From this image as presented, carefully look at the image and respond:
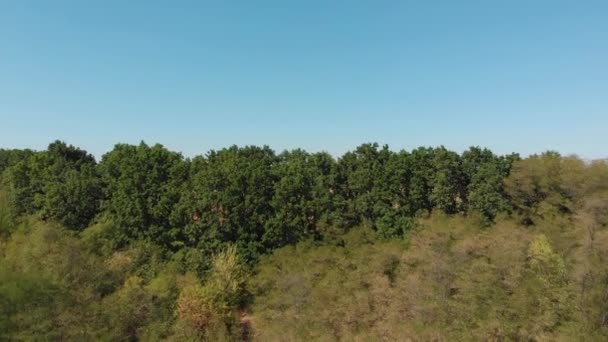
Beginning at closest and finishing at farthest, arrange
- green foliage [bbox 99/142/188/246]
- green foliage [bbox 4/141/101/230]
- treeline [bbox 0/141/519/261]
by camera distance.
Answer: treeline [bbox 0/141/519/261], green foliage [bbox 99/142/188/246], green foliage [bbox 4/141/101/230]

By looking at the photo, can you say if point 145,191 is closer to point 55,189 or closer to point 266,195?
point 55,189

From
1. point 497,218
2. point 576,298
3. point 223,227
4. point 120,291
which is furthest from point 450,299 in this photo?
point 120,291

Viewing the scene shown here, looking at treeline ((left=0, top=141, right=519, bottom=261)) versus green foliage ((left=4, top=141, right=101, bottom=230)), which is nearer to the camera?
treeline ((left=0, top=141, right=519, bottom=261))

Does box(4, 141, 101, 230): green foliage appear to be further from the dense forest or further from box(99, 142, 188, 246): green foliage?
box(99, 142, 188, 246): green foliage

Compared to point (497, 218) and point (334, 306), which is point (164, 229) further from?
point (497, 218)

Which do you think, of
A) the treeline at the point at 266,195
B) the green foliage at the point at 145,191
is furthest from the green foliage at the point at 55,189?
the green foliage at the point at 145,191

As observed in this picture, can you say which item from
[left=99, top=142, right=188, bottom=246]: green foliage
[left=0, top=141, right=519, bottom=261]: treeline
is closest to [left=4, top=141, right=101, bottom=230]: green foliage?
[left=0, top=141, right=519, bottom=261]: treeline

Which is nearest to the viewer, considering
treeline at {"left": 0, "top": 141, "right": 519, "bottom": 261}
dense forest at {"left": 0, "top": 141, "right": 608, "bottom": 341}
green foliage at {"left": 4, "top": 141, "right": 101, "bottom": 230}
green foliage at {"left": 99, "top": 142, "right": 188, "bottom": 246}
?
dense forest at {"left": 0, "top": 141, "right": 608, "bottom": 341}
